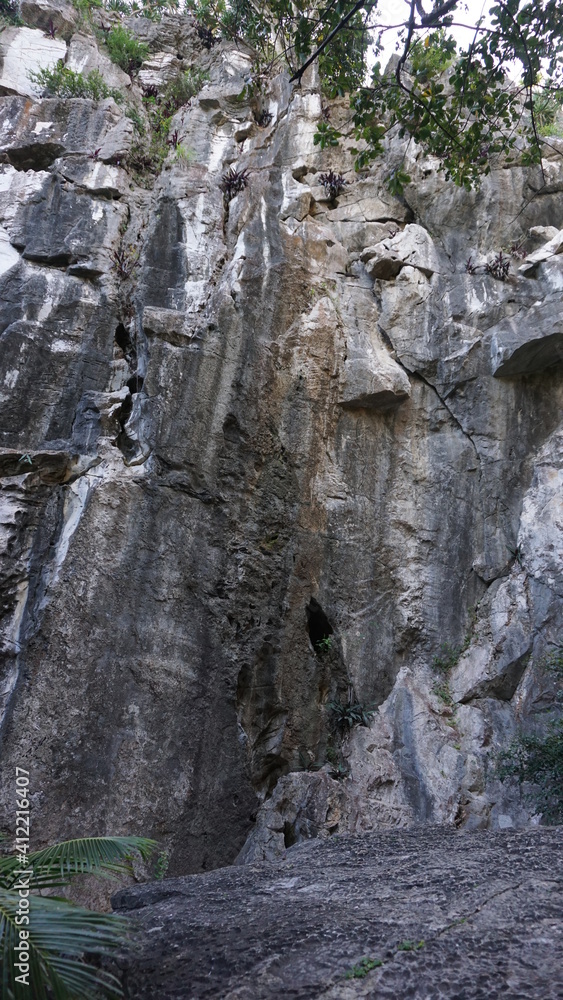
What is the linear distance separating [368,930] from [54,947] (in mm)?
1838

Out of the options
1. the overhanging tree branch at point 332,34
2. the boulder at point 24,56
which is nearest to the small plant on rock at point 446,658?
the overhanging tree branch at point 332,34

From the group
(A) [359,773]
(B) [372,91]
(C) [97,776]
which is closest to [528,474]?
(A) [359,773]

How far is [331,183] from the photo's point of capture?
14.1m

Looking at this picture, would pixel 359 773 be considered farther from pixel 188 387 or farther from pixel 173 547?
pixel 188 387

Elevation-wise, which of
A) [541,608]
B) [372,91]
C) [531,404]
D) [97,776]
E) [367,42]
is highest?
[367,42]

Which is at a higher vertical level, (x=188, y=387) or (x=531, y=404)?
(x=531, y=404)

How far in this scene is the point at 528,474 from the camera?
11477 mm

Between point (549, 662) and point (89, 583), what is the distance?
6.16m

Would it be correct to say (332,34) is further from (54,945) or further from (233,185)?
(233,185)

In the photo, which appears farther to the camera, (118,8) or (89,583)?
(118,8)

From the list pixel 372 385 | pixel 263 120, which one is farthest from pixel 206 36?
pixel 372 385

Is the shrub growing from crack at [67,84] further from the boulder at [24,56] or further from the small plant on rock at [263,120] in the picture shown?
the small plant on rock at [263,120]

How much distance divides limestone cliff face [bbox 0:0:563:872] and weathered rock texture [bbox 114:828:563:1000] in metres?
3.37

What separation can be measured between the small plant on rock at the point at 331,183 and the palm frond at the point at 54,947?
43.1ft
